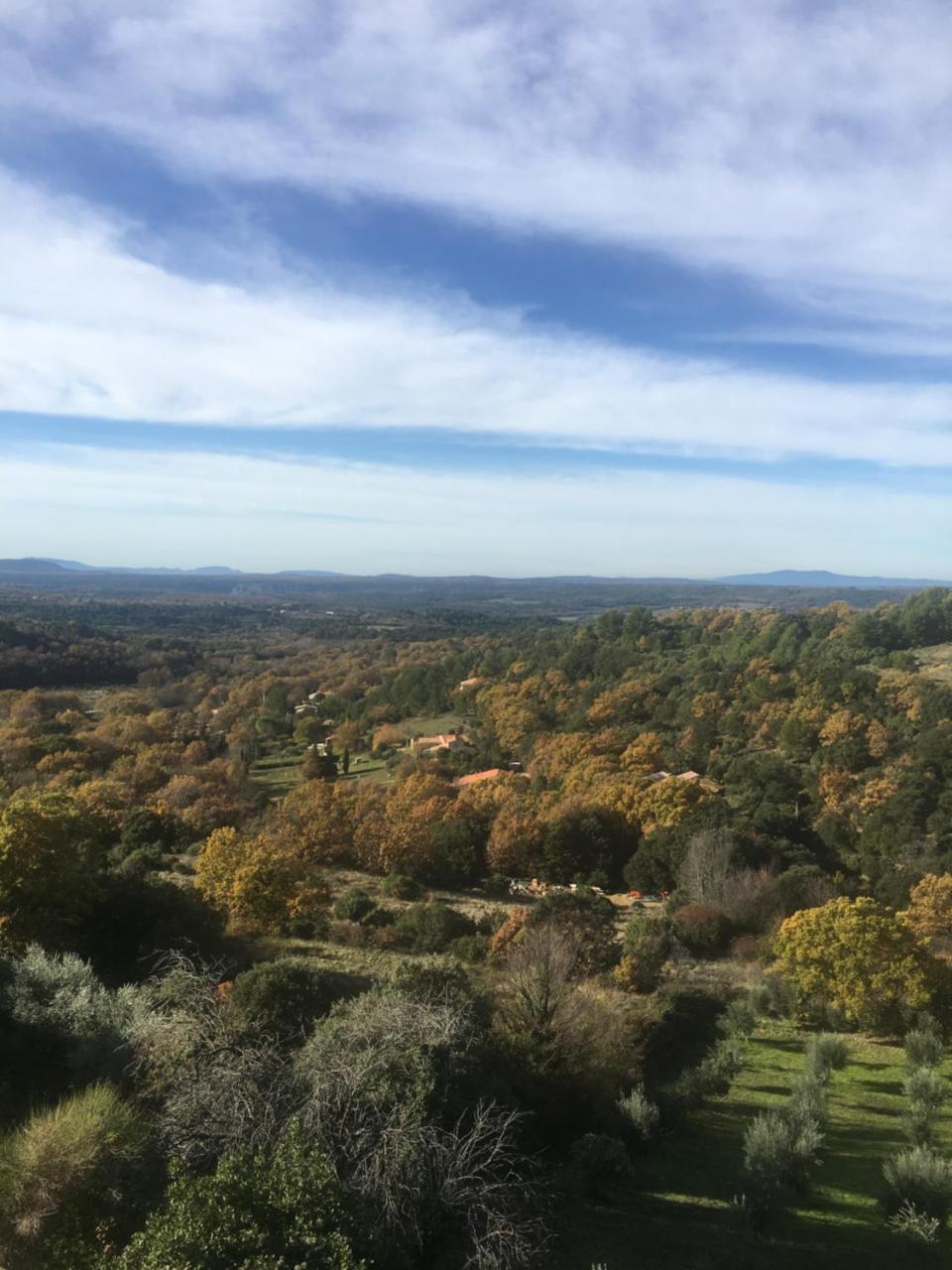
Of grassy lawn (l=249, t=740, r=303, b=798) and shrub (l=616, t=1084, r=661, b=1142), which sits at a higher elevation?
shrub (l=616, t=1084, r=661, b=1142)

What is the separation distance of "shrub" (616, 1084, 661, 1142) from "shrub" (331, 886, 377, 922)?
1085cm

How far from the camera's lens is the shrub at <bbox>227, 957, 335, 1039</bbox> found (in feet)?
39.2

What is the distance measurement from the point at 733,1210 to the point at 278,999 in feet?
23.5

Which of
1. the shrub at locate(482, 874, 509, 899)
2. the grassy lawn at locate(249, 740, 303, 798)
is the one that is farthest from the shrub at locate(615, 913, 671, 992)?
the grassy lawn at locate(249, 740, 303, 798)

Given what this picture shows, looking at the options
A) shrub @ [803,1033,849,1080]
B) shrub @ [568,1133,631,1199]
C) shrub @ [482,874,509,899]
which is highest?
shrub @ [568,1133,631,1199]

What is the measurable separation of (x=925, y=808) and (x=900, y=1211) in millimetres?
26130

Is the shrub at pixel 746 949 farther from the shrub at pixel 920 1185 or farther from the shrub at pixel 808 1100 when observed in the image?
the shrub at pixel 920 1185

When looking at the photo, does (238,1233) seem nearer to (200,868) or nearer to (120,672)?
(200,868)

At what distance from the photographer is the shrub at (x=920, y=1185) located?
8438 millimetres

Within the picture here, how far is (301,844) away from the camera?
25.6 metres

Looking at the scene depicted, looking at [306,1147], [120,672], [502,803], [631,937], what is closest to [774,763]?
[502,803]

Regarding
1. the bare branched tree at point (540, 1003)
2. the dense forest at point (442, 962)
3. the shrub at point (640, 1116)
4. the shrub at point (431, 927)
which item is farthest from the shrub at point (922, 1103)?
the shrub at point (431, 927)

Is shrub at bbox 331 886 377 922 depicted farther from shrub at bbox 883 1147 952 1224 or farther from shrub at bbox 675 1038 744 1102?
shrub at bbox 883 1147 952 1224

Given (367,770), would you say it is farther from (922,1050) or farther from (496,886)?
(922,1050)
